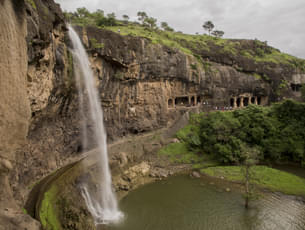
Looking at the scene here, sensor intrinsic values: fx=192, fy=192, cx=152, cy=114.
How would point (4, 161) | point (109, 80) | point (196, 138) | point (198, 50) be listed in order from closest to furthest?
point (4, 161), point (109, 80), point (196, 138), point (198, 50)

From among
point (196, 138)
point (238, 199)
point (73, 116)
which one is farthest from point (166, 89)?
point (238, 199)

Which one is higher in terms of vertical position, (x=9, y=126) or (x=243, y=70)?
(x=243, y=70)

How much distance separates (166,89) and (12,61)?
22651 millimetres

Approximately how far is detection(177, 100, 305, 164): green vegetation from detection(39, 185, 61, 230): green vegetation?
17.1m

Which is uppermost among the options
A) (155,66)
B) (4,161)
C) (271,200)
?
(155,66)

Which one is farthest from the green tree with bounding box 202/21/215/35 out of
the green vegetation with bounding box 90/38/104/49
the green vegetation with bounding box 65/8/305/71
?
the green vegetation with bounding box 90/38/104/49

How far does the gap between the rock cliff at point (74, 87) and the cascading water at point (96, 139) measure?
84cm

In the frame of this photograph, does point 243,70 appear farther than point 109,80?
Yes

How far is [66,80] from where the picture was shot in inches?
618

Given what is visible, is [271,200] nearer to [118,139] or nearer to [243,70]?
[118,139]

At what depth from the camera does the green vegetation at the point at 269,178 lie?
17.6 metres

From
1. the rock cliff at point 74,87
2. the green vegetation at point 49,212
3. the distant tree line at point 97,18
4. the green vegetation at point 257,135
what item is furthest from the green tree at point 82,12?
the green vegetation at point 49,212

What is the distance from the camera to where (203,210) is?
14648 mm

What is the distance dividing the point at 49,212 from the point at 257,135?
72.8 ft
